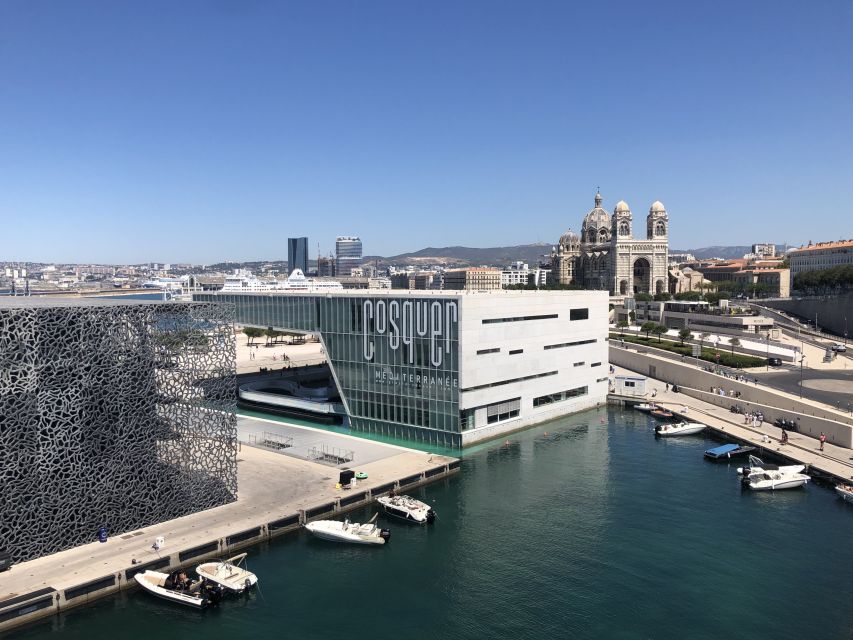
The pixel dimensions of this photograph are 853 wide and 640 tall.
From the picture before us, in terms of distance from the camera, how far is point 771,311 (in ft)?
485

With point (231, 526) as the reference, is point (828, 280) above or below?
above

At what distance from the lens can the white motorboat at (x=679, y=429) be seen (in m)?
65.5

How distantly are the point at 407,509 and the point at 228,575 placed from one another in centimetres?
1290

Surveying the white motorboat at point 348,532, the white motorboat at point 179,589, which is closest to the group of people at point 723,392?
the white motorboat at point 348,532

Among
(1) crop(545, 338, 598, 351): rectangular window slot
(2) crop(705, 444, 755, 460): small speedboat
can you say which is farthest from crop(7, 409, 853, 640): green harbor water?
(1) crop(545, 338, 598, 351): rectangular window slot

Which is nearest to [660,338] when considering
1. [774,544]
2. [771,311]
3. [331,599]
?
[771,311]

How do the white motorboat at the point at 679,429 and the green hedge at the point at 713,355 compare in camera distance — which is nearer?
the white motorboat at the point at 679,429

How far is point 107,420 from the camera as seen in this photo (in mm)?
38000

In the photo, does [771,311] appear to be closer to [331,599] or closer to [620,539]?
[620,539]

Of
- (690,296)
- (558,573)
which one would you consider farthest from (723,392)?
(690,296)

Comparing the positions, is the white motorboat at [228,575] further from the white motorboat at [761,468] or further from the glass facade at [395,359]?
the white motorboat at [761,468]

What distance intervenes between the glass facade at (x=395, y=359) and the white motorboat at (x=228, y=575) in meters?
26.9

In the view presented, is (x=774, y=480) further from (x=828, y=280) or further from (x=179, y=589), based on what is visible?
(x=828, y=280)

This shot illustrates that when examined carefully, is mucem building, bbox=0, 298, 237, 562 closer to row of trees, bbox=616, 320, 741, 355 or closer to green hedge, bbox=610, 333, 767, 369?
green hedge, bbox=610, 333, 767, 369
